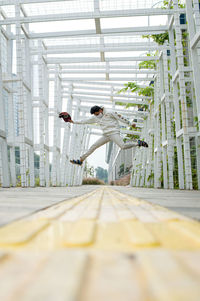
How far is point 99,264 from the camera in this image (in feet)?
1.98

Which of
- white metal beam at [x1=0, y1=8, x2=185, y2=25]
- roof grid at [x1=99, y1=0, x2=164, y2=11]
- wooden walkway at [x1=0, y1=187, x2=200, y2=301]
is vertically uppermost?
roof grid at [x1=99, y1=0, x2=164, y2=11]

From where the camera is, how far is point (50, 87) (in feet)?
43.7

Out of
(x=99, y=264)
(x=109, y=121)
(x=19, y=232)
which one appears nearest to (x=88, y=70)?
(x=109, y=121)

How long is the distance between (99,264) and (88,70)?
39.4 ft

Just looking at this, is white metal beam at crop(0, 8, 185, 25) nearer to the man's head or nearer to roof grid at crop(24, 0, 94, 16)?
roof grid at crop(24, 0, 94, 16)

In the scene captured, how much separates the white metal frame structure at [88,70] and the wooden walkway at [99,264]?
195 inches

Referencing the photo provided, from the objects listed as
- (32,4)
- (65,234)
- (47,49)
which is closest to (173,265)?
(65,234)

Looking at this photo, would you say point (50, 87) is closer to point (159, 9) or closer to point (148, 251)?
point (159, 9)

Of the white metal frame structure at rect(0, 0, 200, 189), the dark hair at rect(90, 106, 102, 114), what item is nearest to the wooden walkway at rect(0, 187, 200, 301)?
the white metal frame structure at rect(0, 0, 200, 189)

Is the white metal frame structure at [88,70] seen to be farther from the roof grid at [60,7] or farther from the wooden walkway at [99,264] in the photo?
the wooden walkway at [99,264]

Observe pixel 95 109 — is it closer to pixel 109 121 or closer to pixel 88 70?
pixel 109 121

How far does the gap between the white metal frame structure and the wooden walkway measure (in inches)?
195

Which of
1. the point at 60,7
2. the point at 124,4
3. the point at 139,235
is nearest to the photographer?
the point at 139,235

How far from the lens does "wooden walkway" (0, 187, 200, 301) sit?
45cm
